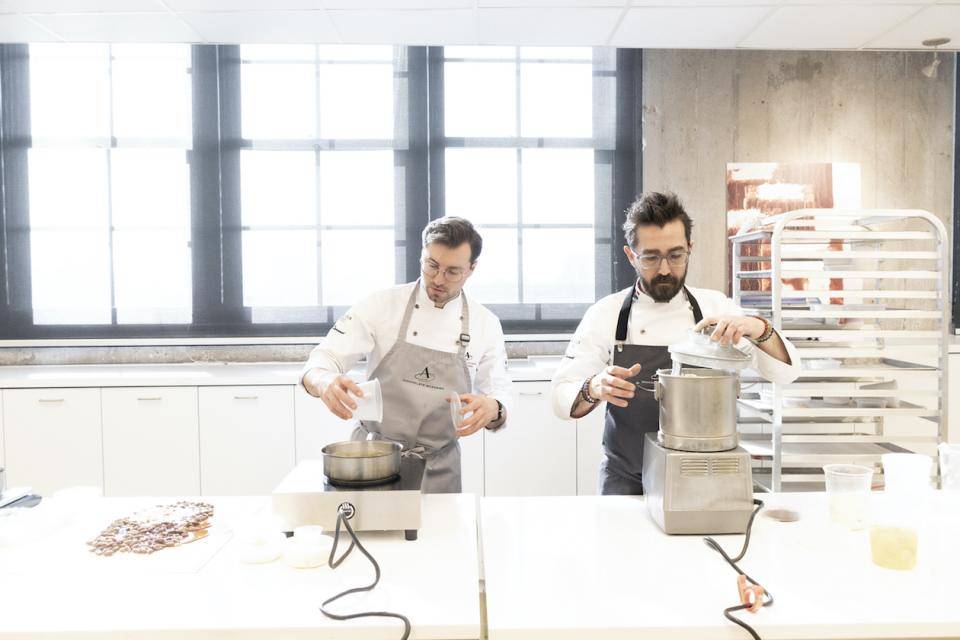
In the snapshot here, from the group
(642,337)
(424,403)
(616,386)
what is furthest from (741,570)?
(424,403)

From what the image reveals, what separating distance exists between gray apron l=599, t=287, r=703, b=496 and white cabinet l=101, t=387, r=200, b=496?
2391 millimetres

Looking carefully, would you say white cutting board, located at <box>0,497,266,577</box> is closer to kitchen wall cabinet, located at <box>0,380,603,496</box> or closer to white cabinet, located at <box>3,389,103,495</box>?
kitchen wall cabinet, located at <box>0,380,603,496</box>

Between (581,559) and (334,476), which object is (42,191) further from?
(581,559)


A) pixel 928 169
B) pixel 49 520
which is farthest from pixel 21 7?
pixel 928 169

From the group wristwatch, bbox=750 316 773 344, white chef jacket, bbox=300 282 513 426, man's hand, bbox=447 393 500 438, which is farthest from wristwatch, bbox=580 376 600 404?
wristwatch, bbox=750 316 773 344

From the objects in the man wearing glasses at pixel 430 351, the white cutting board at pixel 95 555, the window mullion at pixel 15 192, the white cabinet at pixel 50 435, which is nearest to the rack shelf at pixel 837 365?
the man wearing glasses at pixel 430 351

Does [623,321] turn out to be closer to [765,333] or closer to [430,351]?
[765,333]

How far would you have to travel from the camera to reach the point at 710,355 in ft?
5.65

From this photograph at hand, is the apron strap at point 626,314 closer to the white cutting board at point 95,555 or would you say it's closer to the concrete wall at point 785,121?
the white cutting board at point 95,555

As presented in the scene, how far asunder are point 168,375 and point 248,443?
593 mm

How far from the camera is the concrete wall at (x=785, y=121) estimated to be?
4441mm

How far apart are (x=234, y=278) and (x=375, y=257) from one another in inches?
36.2

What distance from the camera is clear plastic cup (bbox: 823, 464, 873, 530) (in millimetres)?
1724

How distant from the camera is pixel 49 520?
1743mm
